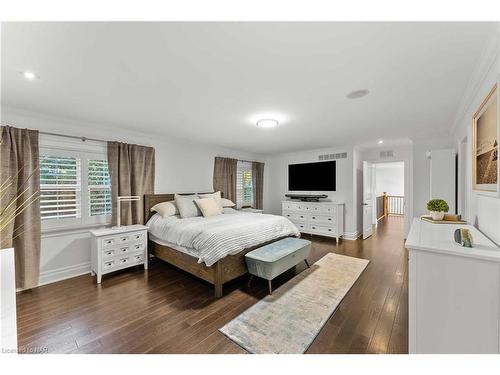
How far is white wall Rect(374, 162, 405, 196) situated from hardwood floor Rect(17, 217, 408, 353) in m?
6.82

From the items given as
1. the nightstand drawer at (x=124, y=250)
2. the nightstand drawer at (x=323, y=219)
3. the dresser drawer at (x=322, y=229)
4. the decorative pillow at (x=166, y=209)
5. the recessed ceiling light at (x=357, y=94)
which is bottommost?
the dresser drawer at (x=322, y=229)

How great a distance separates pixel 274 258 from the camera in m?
2.45

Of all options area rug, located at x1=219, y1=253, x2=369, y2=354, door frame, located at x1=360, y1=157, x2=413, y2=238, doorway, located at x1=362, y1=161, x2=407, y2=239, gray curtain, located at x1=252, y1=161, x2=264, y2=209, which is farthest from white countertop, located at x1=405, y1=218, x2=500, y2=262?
doorway, located at x1=362, y1=161, x2=407, y2=239

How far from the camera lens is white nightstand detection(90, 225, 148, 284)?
2.74 meters

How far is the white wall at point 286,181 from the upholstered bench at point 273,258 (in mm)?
2564

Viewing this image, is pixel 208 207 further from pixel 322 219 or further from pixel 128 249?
pixel 322 219

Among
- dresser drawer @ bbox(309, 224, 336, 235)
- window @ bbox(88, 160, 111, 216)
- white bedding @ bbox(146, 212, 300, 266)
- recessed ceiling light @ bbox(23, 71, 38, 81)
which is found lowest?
dresser drawer @ bbox(309, 224, 336, 235)

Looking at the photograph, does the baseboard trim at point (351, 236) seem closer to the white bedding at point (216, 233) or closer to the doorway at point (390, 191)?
the white bedding at point (216, 233)

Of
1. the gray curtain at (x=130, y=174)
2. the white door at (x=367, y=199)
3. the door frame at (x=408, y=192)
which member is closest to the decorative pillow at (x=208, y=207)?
the gray curtain at (x=130, y=174)

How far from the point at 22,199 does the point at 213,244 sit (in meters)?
2.43

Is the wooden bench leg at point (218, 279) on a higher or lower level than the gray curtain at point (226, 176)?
lower

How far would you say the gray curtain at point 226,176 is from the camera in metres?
4.84

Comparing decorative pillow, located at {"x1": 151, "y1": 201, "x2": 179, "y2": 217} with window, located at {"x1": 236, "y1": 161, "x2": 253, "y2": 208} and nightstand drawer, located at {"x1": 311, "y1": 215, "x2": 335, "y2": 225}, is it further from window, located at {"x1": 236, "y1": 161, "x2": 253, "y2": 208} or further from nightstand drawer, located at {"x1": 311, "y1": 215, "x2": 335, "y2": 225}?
nightstand drawer, located at {"x1": 311, "y1": 215, "x2": 335, "y2": 225}

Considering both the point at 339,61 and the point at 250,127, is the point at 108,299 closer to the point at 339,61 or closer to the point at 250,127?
the point at 250,127
